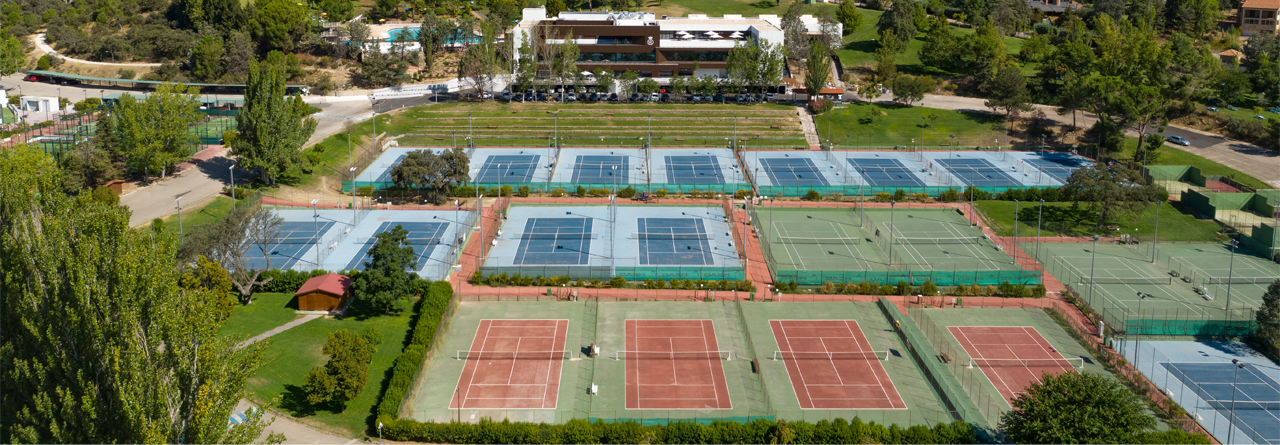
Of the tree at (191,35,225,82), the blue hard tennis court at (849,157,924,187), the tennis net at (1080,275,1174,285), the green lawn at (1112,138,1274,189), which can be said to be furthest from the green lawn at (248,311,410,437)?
the tree at (191,35,225,82)

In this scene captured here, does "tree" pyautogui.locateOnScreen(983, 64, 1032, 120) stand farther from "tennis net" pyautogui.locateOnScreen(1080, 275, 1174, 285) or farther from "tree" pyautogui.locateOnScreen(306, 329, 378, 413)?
"tree" pyautogui.locateOnScreen(306, 329, 378, 413)

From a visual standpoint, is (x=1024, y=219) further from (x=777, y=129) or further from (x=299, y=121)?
(x=299, y=121)

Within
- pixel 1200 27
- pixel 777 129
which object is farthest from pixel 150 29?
pixel 1200 27

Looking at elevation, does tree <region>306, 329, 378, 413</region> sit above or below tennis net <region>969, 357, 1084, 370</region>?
above

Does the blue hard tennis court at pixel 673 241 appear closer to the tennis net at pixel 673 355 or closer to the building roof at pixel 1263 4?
the tennis net at pixel 673 355

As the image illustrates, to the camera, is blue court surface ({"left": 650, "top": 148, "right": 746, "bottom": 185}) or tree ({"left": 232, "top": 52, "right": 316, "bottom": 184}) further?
blue court surface ({"left": 650, "top": 148, "right": 746, "bottom": 185})

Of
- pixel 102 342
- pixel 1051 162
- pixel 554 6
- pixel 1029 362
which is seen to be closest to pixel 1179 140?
pixel 1051 162

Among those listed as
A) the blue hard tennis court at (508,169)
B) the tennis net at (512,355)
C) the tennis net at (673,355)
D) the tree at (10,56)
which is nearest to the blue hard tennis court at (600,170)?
the blue hard tennis court at (508,169)

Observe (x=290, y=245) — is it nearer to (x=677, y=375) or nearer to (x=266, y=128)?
(x=266, y=128)
